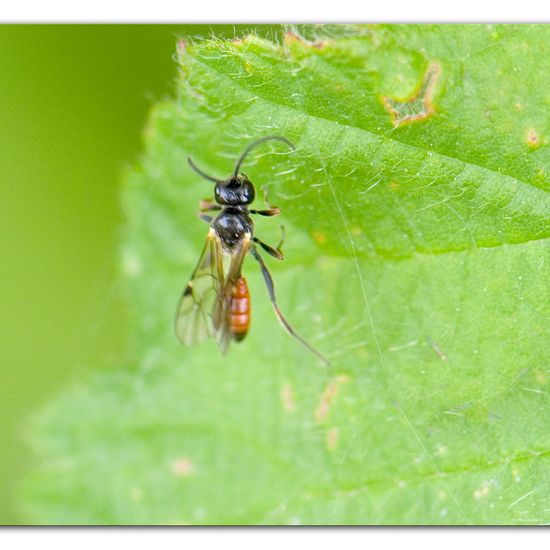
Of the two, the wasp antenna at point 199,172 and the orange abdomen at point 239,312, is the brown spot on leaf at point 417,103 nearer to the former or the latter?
the wasp antenna at point 199,172

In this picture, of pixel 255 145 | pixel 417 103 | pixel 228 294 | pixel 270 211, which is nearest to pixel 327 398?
pixel 228 294

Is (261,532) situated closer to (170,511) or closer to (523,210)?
(170,511)

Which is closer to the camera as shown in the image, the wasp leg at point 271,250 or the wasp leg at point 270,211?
the wasp leg at point 270,211

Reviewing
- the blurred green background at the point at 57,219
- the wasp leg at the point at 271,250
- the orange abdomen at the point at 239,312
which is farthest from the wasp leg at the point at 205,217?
the blurred green background at the point at 57,219

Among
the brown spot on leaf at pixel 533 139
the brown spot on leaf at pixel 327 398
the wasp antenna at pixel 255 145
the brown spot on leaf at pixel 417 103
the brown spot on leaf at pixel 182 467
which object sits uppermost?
the brown spot on leaf at pixel 417 103

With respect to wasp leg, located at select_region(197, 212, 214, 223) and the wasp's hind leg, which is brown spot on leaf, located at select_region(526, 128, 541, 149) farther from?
wasp leg, located at select_region(197, 212, 214, 223)

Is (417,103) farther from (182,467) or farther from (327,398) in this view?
(182,467)

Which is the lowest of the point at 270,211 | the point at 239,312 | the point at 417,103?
the point at 239,312
